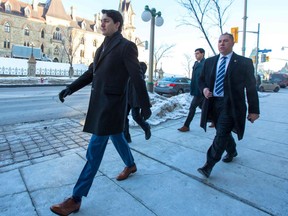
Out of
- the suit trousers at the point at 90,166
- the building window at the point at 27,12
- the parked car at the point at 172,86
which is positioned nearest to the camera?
the suit trousers at the point at 90,166

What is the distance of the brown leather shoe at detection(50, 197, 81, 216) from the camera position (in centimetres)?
244

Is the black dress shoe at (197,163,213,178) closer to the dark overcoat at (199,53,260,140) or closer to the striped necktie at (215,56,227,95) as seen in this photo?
the dark overcoat at (199,53,260,140)

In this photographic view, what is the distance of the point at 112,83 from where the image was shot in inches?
99.0

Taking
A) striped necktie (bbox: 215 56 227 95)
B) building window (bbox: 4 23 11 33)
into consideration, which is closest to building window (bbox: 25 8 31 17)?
building window (bbox: 4 23 11 33)

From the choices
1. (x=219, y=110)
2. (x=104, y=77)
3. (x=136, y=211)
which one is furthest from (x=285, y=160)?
(x=104, y=77)

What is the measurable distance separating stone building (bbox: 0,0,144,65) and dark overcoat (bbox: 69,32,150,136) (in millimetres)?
53391

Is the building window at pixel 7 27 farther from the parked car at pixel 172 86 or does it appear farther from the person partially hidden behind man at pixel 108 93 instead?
the person partially hidden behind man at pixel 108 93

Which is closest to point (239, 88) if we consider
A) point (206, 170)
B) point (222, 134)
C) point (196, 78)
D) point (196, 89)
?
point (222, 134)

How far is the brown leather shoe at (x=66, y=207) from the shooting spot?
96.1 inches

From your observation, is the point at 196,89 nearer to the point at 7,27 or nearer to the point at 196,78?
the point at 196,78

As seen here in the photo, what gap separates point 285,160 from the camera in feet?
13.6

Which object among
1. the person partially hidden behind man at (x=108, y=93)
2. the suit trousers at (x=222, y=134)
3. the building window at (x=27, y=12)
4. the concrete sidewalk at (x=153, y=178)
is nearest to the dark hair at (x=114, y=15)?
the person partially hidden behind man at (x=108, y=93)

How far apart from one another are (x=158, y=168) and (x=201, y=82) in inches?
56.0

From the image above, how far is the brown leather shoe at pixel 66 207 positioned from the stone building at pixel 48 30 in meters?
53.8
